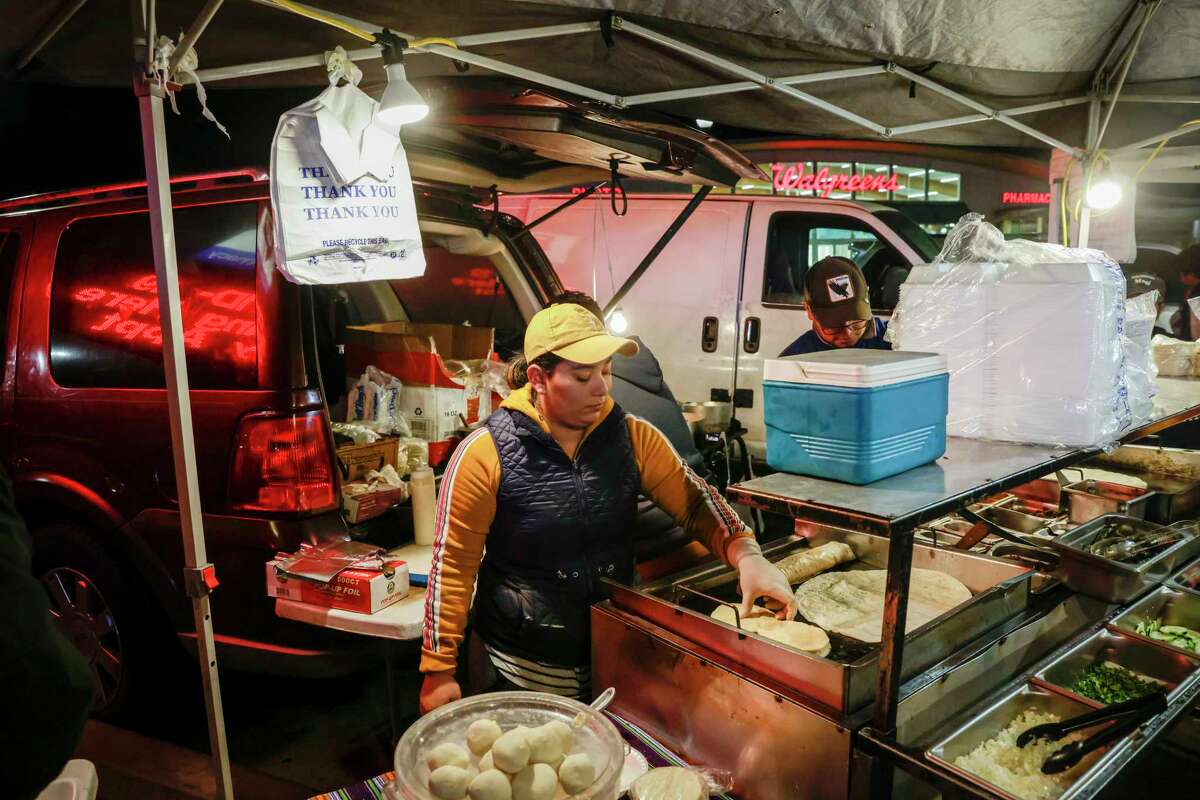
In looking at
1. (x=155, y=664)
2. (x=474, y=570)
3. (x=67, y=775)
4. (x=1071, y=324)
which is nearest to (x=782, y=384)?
(x=1071, y=324)

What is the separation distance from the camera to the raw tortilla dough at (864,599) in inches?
82.3

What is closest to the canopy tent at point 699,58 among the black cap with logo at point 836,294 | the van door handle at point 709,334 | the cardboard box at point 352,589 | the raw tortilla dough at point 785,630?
the cardboard box at point 352,589

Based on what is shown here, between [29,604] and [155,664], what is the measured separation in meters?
2.70

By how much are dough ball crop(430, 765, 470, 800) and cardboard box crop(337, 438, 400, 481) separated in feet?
6.87

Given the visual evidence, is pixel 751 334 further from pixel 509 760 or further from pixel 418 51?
pixel 509 760

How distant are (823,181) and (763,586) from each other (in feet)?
58.6

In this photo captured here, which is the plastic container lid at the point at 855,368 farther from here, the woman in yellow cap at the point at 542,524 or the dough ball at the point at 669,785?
the dough ball at the point at 669,785

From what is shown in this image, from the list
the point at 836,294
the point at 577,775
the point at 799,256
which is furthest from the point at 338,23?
the point at 799,256

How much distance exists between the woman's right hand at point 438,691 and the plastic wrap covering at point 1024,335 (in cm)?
167

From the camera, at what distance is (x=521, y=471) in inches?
91.6

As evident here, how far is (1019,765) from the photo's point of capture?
71.3 inches

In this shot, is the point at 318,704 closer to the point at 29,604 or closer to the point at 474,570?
the point at 474,570

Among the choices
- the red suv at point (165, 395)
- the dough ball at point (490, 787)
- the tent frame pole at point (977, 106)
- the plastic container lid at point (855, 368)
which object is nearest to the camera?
the dough ball at point (490, 787)

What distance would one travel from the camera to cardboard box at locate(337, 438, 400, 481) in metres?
3.38
